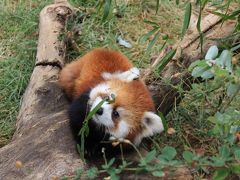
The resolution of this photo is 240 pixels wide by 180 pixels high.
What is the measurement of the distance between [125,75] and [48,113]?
1.89ft

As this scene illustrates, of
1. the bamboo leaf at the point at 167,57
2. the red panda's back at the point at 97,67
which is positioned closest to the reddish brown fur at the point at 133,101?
the red panda's back at the point at 97,67

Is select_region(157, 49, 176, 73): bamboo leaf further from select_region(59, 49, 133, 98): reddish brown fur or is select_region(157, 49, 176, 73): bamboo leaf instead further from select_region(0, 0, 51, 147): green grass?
select_region(0, 0, 51, 147): green grass

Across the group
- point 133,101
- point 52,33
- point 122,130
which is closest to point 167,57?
point 133,101

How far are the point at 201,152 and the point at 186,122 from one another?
393mm

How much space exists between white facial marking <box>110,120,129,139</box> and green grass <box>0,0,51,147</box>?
37.8 inches

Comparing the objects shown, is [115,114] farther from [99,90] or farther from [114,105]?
[99,90]

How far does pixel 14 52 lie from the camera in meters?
4.39

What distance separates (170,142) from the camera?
10.9ft

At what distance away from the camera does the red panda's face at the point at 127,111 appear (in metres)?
2.95

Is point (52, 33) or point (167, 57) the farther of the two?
point (52, 33)

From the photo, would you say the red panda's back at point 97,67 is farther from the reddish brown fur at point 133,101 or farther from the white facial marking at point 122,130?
the white facial marking at point 122,130

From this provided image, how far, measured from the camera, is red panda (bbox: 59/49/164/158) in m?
2.96

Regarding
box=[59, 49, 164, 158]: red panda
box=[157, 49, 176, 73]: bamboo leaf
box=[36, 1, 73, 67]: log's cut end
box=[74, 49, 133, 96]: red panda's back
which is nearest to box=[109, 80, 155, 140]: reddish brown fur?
box=[59, 49, 164, 158]: red panda

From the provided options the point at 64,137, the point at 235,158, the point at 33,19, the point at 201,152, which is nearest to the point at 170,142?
the point at 201,152
